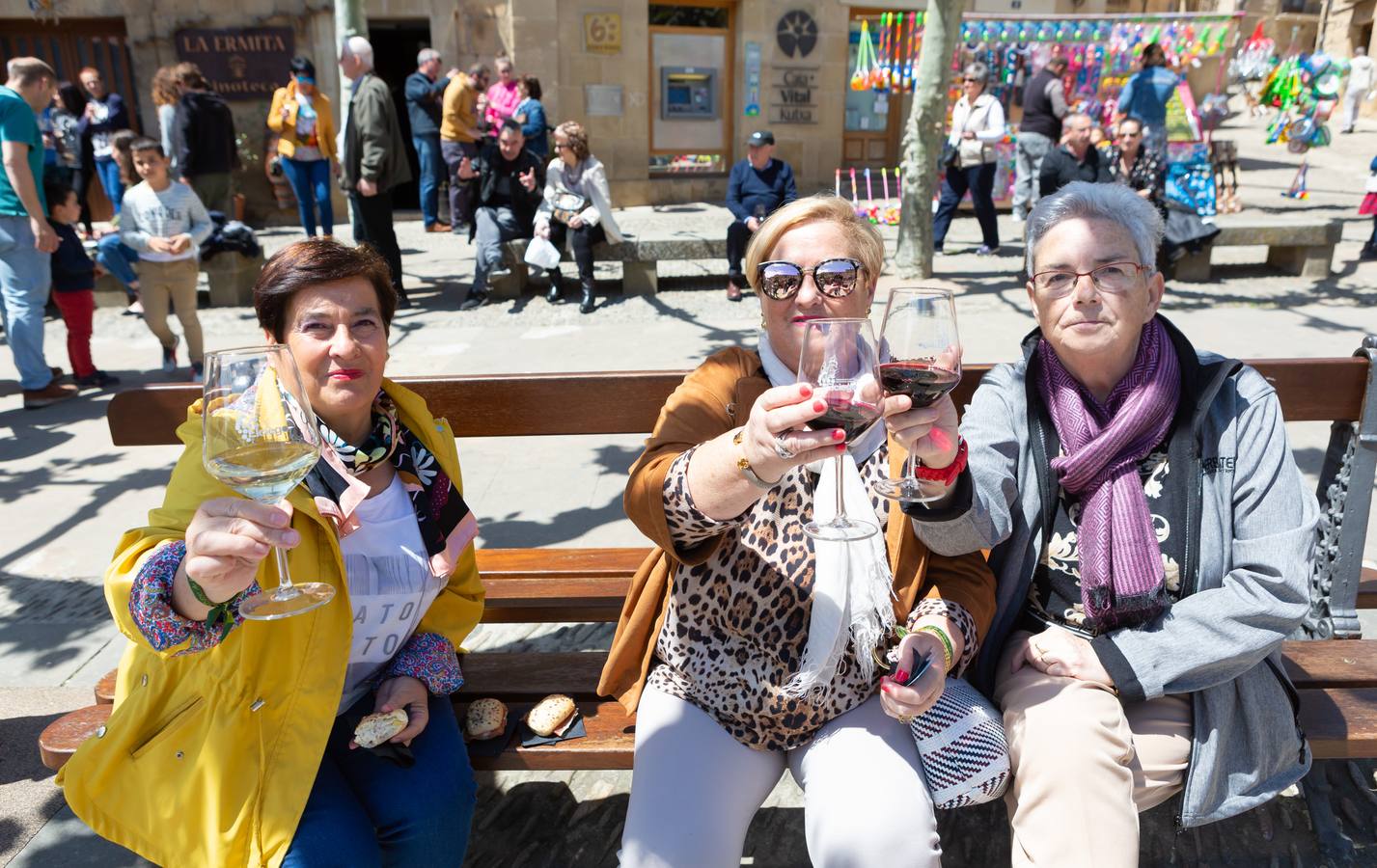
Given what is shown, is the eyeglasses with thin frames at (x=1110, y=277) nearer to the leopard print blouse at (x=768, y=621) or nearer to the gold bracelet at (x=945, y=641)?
the leopard print blouse at (x=768, y=621)

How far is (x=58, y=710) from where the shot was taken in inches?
125

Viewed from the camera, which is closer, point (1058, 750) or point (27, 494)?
point (1058, 750)

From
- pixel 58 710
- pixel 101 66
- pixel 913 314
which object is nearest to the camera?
pixel 913 314

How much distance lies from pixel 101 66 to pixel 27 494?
1104 centimetres

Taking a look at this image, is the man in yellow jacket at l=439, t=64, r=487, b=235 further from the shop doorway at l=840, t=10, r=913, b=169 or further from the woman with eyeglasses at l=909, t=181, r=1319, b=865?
the woman with eyeglasses at l=909, t=181, r=1319, b=865

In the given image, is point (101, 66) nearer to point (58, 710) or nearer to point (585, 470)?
point (585, 470)

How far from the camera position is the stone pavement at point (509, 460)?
271cm

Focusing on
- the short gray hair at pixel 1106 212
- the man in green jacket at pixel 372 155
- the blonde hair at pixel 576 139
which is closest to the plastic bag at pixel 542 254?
the blonde hair at pixel 576 139

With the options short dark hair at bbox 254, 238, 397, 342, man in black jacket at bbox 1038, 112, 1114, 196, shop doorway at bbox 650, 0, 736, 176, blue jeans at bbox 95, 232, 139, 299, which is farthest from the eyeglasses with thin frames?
shop doorway at bbox 650, 0, 736, 176

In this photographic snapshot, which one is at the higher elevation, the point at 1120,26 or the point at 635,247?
the point at 1120,26

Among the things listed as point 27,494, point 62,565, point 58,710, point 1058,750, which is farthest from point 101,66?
point 1058,750

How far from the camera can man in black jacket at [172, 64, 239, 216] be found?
9.42 metres

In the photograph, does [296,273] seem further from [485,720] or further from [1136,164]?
[1136,164]

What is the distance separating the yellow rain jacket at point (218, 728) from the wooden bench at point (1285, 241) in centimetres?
941
